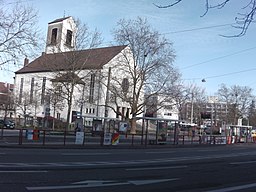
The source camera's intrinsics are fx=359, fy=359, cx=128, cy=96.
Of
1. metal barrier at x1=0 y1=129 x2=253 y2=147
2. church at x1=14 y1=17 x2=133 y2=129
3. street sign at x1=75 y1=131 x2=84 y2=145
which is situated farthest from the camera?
church at x1=14 y1=17 x2=133 y2=129

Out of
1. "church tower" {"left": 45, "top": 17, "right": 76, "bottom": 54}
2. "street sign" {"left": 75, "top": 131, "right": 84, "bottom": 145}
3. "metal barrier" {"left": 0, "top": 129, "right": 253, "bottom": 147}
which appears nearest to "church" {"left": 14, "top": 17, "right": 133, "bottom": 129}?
"church tower" {"left": 45, "top": 17, "right": 76, "bottom": 54}

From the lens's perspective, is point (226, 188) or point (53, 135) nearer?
point (226, 188)

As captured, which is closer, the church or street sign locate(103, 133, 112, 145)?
street sign locate(103, 133, 112, 145)

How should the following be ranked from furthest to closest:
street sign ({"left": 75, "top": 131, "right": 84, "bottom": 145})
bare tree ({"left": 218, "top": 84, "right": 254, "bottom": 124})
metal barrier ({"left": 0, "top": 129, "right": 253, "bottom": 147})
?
1. bare tree ({"left": 218, "top": 84, "right": 254, "bottom": 124})
2. street sign ({"left": 75, "top": 131, "right": 84, "bottom": 145})
3. metal barrier ({"left": 0, "top": 129, "right": 253, "bottom": 147})

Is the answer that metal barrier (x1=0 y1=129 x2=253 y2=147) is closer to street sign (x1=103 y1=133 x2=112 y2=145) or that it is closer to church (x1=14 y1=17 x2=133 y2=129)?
street sign (x1=103 y1=133 x2=112 y2=145)

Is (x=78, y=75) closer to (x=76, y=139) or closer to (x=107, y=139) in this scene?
(x=107, y=139)

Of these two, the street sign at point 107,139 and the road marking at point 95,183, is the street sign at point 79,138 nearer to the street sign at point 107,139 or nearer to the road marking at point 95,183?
the street sign at point 107,139

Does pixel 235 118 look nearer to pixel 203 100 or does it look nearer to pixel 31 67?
pixel 203 100

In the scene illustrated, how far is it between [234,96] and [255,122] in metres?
16.5

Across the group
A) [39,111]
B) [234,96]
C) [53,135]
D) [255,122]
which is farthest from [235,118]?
[53,135]

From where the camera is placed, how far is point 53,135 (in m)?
31.4

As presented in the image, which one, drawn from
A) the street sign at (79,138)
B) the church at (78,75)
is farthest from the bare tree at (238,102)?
the street sign at (79,138)

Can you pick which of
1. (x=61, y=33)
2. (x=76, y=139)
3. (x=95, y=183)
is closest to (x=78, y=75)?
(x=61, y=33)

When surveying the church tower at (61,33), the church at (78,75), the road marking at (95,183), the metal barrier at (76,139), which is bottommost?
the road marking at (95,183)
